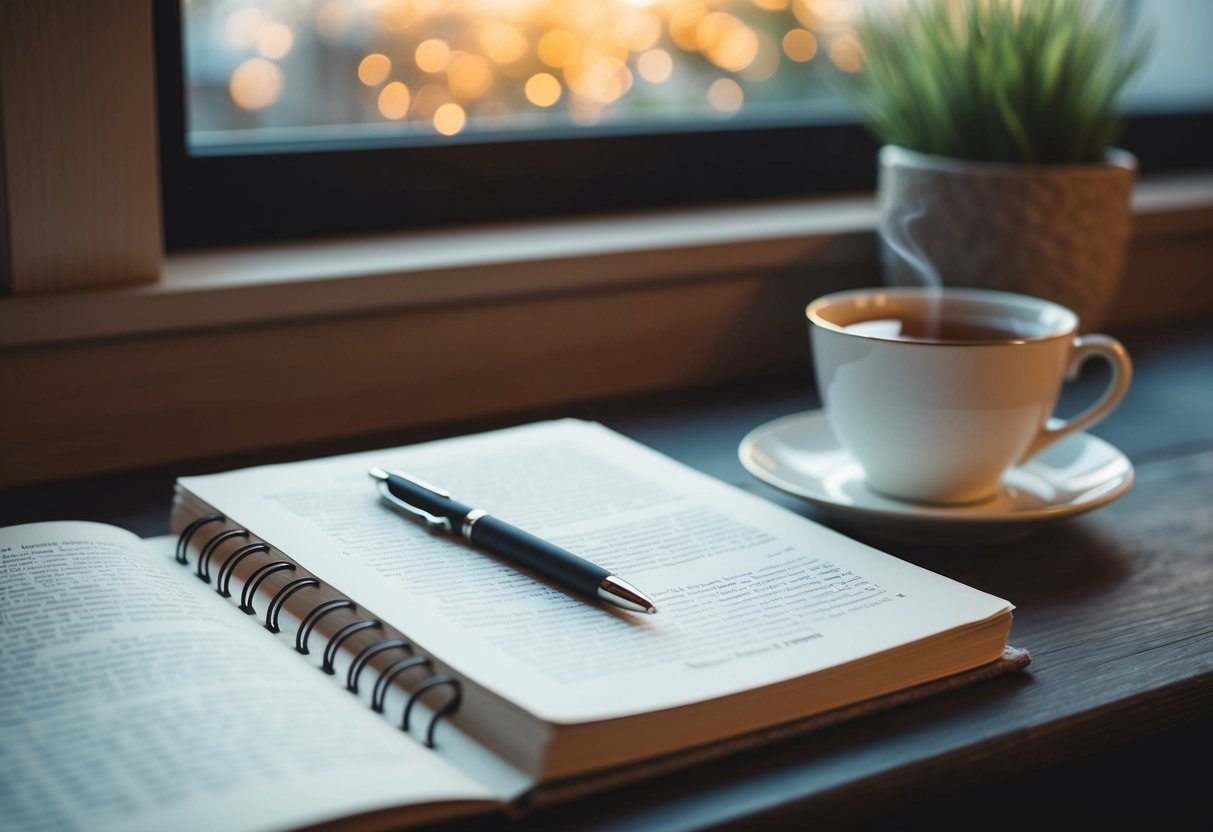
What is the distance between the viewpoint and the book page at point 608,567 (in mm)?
448

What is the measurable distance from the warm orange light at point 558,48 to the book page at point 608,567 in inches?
19.4

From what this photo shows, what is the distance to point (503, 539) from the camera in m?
0.54

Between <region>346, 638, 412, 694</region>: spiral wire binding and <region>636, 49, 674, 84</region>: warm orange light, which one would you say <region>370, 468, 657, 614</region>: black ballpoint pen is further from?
<region>636, 49, 674, 84</region>: warm orange light

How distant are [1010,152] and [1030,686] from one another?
51cm

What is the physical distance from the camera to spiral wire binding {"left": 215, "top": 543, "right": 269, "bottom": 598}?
537 mm

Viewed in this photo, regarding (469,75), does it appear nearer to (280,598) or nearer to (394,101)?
(394,101)

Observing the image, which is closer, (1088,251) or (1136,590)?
(1136,590)

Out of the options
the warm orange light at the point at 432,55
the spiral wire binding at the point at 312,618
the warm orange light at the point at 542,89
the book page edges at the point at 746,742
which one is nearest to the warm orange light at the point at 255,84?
the warm orange light at the point at 432,55

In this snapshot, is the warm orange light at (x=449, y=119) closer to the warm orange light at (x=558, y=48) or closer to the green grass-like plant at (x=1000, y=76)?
the warm orange light at (x=558, y=48)

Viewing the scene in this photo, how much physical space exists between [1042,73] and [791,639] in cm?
56

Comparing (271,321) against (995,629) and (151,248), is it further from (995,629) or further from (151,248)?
(995,629)

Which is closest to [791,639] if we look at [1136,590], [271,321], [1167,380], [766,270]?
[1136,590]

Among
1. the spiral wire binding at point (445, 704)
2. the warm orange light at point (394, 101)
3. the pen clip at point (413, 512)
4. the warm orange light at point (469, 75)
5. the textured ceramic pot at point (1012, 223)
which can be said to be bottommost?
the spiral wire binding at point (445, 704)

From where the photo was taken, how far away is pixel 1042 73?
2.86ft
